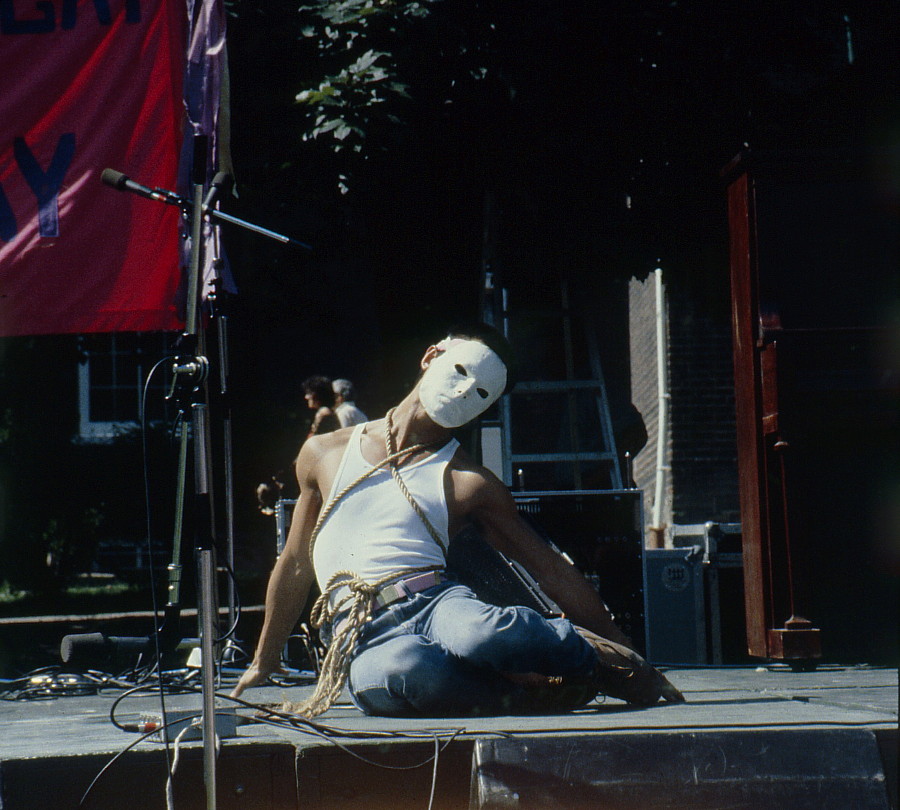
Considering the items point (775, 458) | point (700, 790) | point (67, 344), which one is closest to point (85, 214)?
point (775, 458)

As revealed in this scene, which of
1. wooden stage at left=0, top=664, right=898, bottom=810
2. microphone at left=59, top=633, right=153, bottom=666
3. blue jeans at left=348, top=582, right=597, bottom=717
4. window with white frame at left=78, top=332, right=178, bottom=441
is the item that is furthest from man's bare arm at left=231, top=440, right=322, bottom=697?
window with white frame at left=78, top=332, right=178, bottom=441

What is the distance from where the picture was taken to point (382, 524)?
385cm

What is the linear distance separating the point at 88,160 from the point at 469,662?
2.85 meters

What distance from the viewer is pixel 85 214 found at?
5039 mm

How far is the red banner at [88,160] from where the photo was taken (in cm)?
496

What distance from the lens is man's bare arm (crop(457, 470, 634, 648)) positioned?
3895 mm

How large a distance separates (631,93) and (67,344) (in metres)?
6.93

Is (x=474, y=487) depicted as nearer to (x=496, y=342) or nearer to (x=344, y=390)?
(x=496, y=342)

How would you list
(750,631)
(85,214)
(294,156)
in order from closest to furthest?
(85,214) → (750,631) → (294,156)

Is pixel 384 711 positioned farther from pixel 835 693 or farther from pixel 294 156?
A: pixel 294 156

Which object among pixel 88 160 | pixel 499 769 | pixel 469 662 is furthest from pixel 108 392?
pixel 499 769

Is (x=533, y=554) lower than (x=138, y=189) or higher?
lower

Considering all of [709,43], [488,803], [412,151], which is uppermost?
[709,43]

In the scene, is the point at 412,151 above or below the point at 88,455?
above
